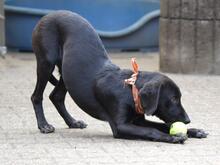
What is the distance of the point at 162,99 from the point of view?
661cm

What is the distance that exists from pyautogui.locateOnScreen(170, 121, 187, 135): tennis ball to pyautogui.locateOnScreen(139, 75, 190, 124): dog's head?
0.09 meters

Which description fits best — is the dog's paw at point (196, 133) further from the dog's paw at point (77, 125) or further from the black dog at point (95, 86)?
the dog's paw at point (77, 125)

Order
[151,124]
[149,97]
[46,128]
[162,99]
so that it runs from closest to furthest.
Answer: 1. [149,97]
2. [162,99]
3. [151,124]
4. [46,128]

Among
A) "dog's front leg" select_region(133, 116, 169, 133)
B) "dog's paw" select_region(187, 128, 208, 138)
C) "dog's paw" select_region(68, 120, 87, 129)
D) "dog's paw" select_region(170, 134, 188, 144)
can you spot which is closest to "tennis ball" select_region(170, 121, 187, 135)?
"dog's paw" select_region(170, 134, 188, 144)

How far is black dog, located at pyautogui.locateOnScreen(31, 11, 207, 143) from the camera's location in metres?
6.59

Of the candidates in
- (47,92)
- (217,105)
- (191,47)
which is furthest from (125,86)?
(191,47)

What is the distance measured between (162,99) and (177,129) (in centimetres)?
29

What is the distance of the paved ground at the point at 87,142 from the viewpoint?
6.03 meters

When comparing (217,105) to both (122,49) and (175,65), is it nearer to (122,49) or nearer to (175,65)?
(175,65)

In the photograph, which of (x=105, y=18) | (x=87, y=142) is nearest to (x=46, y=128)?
(x=87, y=142)

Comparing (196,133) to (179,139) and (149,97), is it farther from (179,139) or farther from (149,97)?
(149,97)

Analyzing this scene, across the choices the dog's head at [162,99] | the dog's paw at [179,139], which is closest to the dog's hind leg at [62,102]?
the dog's head at [162,99]

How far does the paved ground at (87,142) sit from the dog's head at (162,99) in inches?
10.5

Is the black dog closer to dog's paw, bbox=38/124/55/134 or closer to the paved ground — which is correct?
dog's paw, bbox=38/124/55/134
